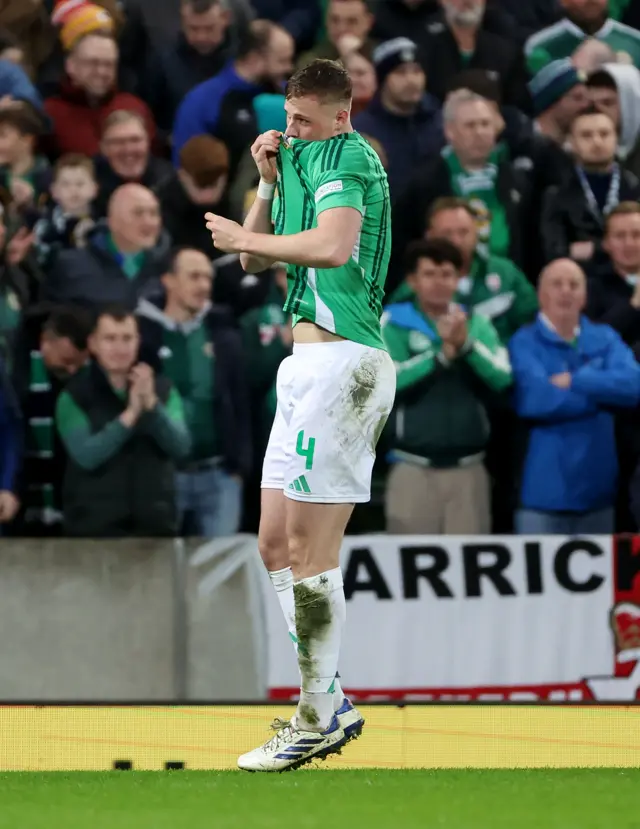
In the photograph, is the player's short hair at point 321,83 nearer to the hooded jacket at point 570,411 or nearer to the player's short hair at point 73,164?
the hooded jacket at point 570,411

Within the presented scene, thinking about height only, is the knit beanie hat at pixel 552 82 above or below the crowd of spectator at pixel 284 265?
above

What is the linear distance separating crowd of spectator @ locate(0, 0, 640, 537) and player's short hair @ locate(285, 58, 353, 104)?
3773 millimetres

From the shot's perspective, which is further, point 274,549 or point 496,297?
point 496,297

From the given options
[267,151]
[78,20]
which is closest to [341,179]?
[267,151]

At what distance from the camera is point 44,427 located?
902 cm

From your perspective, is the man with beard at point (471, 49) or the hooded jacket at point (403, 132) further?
the man with beard at point (471, 49)

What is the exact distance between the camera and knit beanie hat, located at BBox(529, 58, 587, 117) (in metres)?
10.4

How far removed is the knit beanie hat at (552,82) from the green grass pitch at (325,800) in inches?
238

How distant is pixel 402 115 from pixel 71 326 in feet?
8.50

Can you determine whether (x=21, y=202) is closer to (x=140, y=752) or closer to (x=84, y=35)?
(x=84, y=35)

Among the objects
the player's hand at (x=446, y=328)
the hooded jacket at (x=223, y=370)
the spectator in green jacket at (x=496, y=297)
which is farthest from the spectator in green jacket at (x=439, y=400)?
the hooded jacket at (x=223, y=370)

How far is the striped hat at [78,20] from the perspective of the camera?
9.96 metres

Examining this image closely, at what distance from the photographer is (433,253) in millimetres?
9078

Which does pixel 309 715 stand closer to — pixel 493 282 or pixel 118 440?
pixel 118 440
